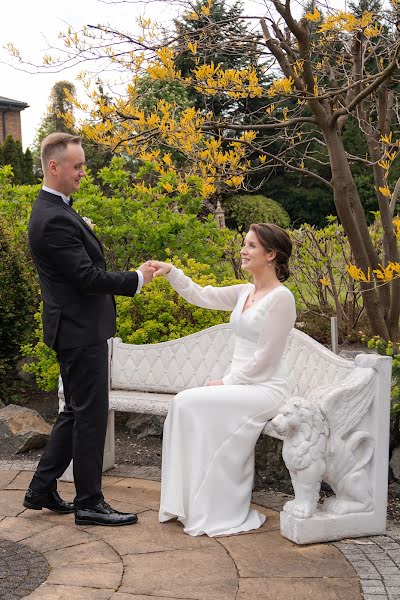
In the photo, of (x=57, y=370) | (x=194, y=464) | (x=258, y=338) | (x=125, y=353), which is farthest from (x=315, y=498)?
(x=57, y=370)

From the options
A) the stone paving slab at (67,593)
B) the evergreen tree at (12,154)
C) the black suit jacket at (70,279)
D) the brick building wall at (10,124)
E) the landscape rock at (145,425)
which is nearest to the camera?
the stone paving slab at (67,593)

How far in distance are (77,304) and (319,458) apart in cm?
150

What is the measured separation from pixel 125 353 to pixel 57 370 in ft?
4.33

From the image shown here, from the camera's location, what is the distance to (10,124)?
43.0 m

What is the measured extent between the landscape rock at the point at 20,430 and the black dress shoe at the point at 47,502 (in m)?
1.42

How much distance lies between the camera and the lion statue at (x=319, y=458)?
4.05 meters

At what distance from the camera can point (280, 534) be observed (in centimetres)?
420

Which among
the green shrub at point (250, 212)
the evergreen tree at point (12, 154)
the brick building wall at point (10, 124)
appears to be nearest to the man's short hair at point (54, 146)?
the green shrub at point (250, 212)

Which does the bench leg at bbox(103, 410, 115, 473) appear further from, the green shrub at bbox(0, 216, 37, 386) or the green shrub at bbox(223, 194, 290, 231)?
the green shrub at bbox(223, 194, 290, 231)

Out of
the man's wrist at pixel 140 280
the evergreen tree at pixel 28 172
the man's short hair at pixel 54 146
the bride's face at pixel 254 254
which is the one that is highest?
the evergreen tree at pixel 28 172

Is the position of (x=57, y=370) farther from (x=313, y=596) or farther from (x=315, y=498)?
(x=313, y=596)

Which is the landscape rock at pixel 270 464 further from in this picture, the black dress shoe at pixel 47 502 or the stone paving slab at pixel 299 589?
the stone paving slab at pixel 299 589

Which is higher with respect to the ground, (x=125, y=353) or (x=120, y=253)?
(x=120, y=253)

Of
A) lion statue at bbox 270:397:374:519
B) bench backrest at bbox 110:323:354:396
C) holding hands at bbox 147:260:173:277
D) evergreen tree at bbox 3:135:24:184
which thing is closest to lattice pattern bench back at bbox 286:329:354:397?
bench backrest at bbox 110:323:354:396
